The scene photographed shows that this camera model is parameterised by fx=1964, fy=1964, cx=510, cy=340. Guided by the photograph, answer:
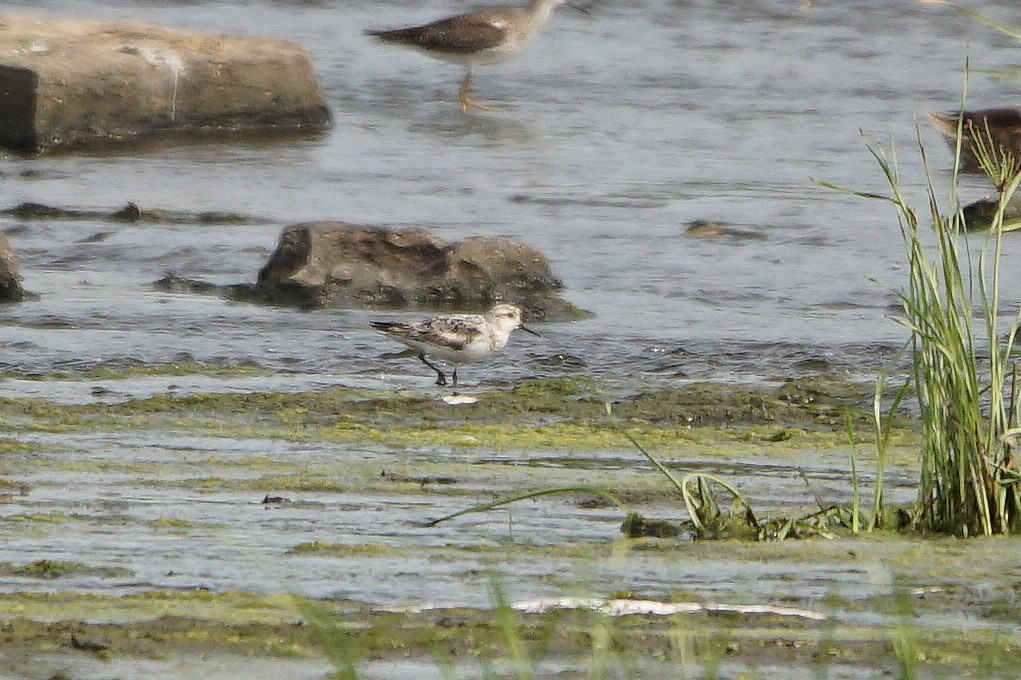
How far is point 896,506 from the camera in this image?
198 inches

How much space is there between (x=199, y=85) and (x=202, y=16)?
23.3 feet

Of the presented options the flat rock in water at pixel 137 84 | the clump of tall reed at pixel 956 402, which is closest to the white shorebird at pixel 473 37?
the flat rock in water at pixel 137 84

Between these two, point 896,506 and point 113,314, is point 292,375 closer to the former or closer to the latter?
point 113,314

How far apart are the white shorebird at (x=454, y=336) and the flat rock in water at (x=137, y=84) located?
659cm

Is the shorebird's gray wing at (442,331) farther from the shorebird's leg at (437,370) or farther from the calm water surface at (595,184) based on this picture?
the calm water surface at (595,184)

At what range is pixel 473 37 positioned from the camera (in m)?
17.6

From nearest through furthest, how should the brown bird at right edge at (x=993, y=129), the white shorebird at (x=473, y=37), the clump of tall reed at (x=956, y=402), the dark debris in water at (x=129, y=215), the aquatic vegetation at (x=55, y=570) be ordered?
1. the aquatic vegetation at (x=55, y=570)
2. the clump of tall reed at (x=956, y=402)
3. the dark debris in water at (x=129, y=215)
4. the brown bird at right edge at (x=993, y=129)
5. the white shorebird at (x=473, y=37)

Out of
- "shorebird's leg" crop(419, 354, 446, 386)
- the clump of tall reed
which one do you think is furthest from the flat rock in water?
the clump of tall reed

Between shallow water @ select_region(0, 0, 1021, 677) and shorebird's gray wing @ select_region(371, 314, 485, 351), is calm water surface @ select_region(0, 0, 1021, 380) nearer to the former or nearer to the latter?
shallow water @ select_region(0, 0, 1021, 677)

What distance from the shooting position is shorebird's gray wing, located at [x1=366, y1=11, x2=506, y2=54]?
57.8ft

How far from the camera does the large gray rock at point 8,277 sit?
28.8 feet

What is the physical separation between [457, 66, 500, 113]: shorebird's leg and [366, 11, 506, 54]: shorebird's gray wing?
0.85 ft

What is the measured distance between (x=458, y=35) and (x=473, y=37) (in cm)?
15

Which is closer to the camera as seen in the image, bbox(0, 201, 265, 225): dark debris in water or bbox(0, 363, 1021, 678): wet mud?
bbox(0, 363, 1021, 678): wet mud
